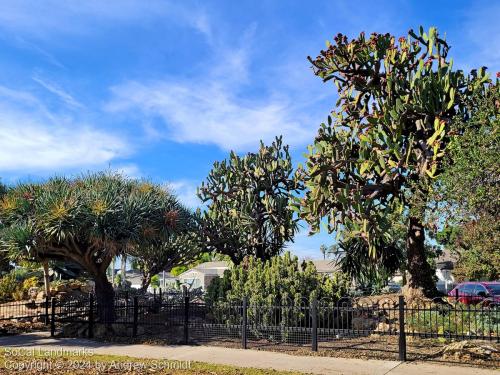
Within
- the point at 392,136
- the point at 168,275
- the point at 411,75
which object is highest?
the point at 411,75

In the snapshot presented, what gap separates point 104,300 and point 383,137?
10.3 metres

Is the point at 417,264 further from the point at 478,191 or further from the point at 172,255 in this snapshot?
the point at 172,255

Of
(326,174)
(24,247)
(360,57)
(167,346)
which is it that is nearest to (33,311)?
(24,247)

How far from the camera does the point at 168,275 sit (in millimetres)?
75062

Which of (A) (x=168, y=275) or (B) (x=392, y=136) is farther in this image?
(A) (x=168, y=275)

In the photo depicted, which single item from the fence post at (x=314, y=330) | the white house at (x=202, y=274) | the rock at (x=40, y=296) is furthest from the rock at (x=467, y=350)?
the white house at (x=202, y=274)

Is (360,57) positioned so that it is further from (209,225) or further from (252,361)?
(252,361)

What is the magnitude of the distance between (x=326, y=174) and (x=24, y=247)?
958 cm

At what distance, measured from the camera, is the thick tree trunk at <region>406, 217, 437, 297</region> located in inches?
658

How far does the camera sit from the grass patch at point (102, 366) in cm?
985

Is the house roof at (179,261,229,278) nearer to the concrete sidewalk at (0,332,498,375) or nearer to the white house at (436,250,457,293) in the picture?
the white house at (436,250,457,293)

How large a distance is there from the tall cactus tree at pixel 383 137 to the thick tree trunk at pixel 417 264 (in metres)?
0.03

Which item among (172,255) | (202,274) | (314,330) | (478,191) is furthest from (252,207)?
(202,274)

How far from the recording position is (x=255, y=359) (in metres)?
11.6
